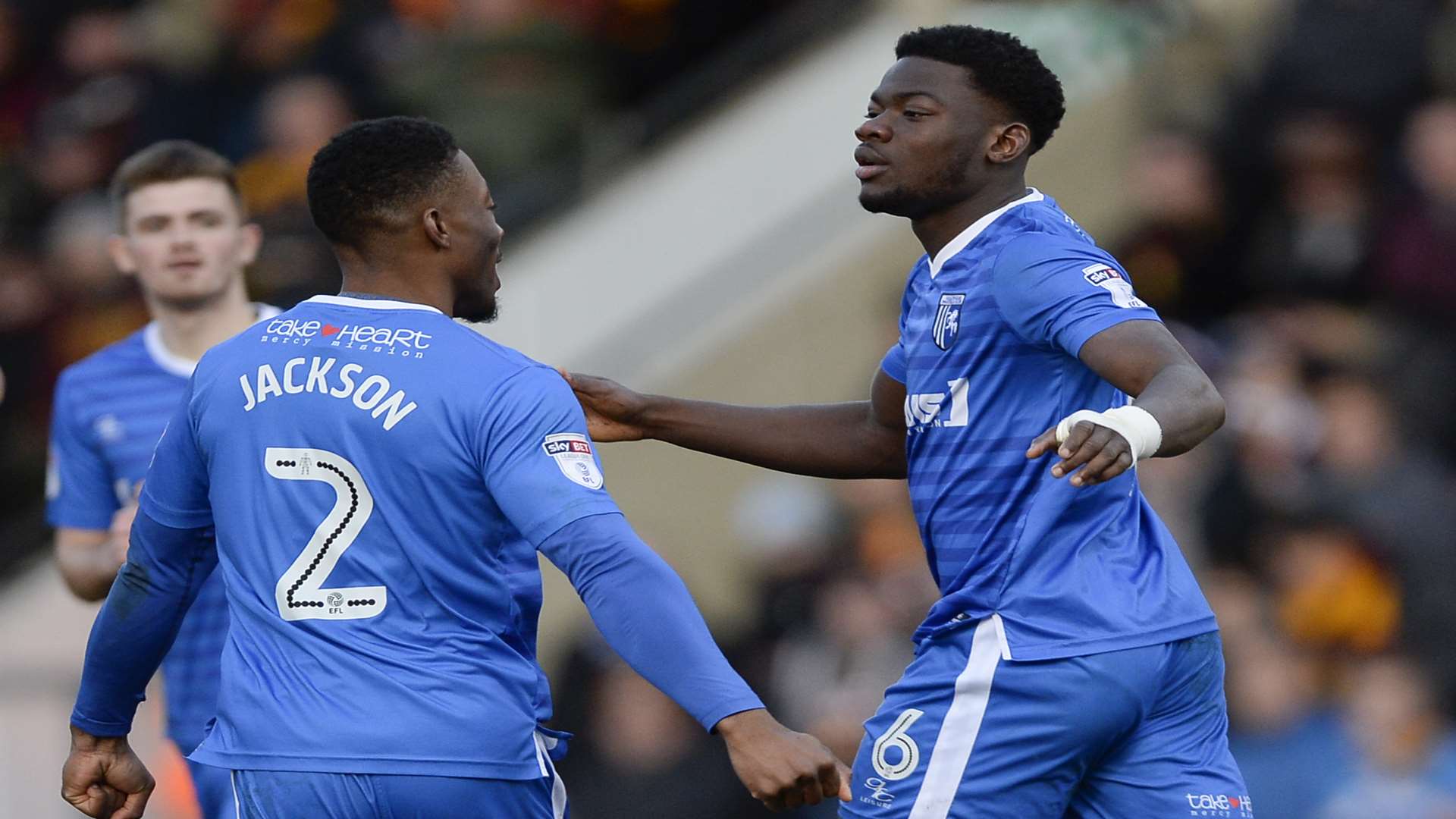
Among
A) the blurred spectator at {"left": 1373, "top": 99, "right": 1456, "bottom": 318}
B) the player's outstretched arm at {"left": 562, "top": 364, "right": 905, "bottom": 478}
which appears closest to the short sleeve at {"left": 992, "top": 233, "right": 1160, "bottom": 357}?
the player's outstretched arm at {"left": 562, "top": 364, "right": 905, "bottom": 478}

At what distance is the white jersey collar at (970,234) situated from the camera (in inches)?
199

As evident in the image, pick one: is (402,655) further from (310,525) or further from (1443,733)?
(1443,733)

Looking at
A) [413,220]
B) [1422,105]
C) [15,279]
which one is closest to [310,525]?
[413,220]

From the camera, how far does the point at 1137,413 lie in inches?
167

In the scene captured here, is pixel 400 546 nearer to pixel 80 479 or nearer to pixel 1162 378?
pixel 1162 378

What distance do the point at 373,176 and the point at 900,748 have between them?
69.7 inches

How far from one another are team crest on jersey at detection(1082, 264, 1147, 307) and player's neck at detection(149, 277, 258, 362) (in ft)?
9.77

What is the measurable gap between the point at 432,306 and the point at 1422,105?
6521 millimetres

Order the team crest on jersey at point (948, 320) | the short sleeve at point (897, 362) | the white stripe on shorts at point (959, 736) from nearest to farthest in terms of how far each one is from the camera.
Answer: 1. the white stripe on shorts at point (959, 736)
2. the team crest on jersey at point (948, 320)
3. the short sleeve at point (897, 362)

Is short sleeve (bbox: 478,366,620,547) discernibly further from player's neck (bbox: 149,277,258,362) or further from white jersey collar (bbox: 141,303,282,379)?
player's neck (bbox: 149,277,258,362)

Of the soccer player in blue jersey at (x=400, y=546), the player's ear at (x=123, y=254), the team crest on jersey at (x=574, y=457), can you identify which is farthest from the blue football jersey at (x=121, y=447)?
the team crest on jersey at (x=574, y=457)

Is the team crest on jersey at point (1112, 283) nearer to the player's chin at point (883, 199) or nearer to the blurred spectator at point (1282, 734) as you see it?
the player's chin at point (883, 199)

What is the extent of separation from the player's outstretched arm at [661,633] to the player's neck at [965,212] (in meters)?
1.29

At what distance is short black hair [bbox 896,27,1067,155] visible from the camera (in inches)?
202
